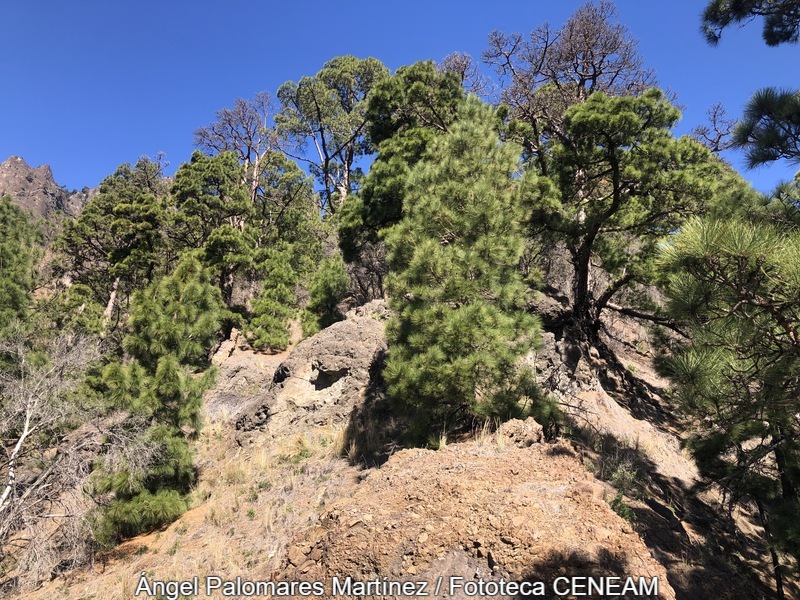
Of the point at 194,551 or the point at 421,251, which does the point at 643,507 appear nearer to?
the point at 421,251

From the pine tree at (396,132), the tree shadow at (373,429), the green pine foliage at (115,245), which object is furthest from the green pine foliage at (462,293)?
the green pine foliage at (115,245)

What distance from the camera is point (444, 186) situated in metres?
7.35

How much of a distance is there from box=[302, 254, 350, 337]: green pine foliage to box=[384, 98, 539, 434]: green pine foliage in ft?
31.6

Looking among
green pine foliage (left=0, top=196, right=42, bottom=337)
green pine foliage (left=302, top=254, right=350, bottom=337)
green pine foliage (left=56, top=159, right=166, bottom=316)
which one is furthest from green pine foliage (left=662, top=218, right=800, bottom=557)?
green pine foliage (left=56, top=159, right=166, bottom=316)

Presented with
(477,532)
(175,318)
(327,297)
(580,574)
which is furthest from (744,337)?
(327,297)

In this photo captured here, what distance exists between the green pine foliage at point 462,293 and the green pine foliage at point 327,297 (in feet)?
31.6

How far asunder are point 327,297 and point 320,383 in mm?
6644

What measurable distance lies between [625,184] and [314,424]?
8.42 meters

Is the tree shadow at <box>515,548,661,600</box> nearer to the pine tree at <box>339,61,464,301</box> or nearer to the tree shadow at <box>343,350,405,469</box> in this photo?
the tree shadow at <box>343,350,405,469</box>

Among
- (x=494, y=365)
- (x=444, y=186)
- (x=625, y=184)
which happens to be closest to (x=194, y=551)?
(x=494, y=365)

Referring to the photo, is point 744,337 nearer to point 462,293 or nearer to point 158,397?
point 462,293

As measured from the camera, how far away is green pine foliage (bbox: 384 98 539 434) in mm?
6402

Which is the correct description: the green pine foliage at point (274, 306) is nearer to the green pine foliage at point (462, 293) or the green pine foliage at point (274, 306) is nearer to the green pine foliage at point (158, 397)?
the green pine foliage at point (158, 397)

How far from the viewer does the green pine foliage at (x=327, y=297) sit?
674 inches
